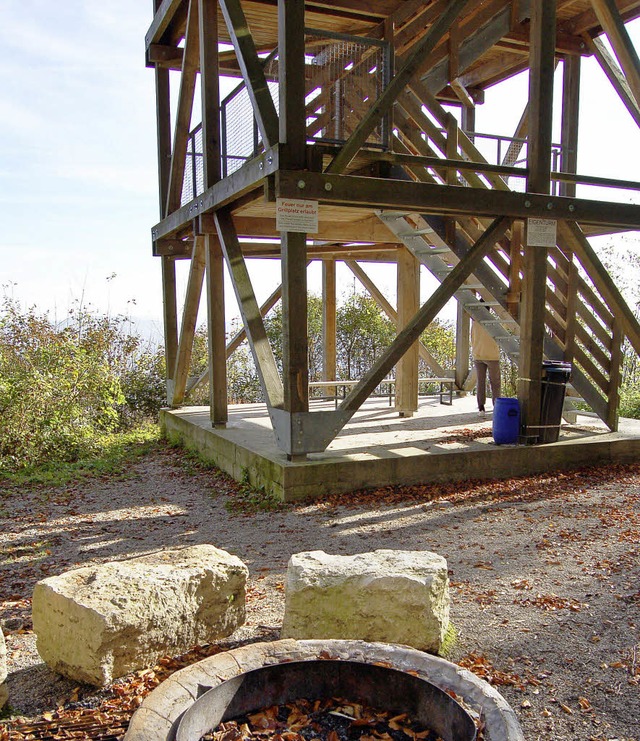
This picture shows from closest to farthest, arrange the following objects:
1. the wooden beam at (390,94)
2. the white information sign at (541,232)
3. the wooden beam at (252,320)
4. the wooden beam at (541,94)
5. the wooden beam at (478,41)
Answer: the wooden beam at (390,94) → the wooden beam at (252,320) → the wooden beam at (541,94) → the white information sign at (541,232) → the wooden beam at (478,41)

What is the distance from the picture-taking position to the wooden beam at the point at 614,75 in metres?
9.61

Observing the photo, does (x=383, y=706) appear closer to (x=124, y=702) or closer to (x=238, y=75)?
(x=124, y=702)

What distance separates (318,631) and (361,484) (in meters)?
3.73

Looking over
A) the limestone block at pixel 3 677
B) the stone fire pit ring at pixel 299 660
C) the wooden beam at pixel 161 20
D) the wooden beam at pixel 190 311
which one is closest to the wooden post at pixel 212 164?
the wooden beam at pixel 190 311

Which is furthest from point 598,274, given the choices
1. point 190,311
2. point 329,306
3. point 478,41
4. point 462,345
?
point 329,306

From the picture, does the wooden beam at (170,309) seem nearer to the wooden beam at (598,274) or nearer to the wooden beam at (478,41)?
the wooden beam at (478,41)

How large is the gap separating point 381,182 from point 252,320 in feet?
6.81

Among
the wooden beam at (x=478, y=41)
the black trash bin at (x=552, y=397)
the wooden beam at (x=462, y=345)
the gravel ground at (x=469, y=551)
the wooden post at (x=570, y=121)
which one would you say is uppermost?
the wooden beam at (x=478, y=41)

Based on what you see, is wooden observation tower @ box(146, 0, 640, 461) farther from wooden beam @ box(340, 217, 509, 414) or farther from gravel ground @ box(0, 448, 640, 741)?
gravel ground @ box(0, 448, 640, 741)

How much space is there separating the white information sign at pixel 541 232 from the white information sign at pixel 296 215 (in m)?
2.87

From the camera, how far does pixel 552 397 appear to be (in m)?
8.62

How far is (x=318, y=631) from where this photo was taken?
370 centimetres

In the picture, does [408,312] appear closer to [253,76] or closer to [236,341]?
[236,341]

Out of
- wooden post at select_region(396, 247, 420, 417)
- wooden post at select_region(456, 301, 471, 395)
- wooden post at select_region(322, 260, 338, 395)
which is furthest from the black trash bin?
wooden post at select_region(322, 260, 338, 395)
